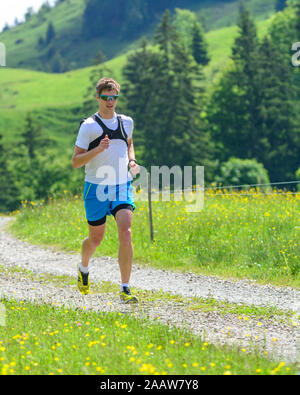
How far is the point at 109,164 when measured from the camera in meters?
6.77

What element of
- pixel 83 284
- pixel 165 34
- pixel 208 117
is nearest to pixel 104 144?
pixel 83 284

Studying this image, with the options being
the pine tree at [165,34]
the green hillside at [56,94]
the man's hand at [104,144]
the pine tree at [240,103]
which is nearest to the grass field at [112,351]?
the man's hand at [104,144]

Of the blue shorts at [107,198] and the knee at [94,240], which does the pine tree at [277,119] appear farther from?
the blue shorts at [107,198]

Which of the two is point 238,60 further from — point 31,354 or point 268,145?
point 31,354

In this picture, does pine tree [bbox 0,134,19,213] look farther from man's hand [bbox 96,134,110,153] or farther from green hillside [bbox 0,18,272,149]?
man's hand [bbox 96,134,110,153]

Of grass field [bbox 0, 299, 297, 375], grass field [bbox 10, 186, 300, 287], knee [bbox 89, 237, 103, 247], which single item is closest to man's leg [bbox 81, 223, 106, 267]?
knee [bbox 89, 237, 103, 247]

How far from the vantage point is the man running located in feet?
Answer: 21.9

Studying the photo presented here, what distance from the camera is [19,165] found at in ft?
224

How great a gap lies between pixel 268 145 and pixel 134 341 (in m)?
55.2

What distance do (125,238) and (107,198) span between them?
0.54 metres

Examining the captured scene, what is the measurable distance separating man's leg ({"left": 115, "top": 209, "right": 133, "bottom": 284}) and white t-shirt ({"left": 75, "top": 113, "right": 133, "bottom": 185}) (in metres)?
0.40

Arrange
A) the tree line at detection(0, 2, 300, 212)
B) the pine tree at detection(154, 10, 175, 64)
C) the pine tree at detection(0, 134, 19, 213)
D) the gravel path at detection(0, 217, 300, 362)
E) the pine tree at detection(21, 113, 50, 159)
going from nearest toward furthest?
1. the gravel path at detection(0, 217, 300, 362)
2. the tree line at detection(0, 2, 300, 212)
3. the pine tree at detection(154, 10, 175, 64)
4. the pine tree at detection(0, 134, 19, 213)
5. the pine tree at detection(21, 113, 50, 159)

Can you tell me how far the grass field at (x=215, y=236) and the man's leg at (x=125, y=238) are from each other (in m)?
2.44

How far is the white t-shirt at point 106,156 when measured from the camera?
6.67m
